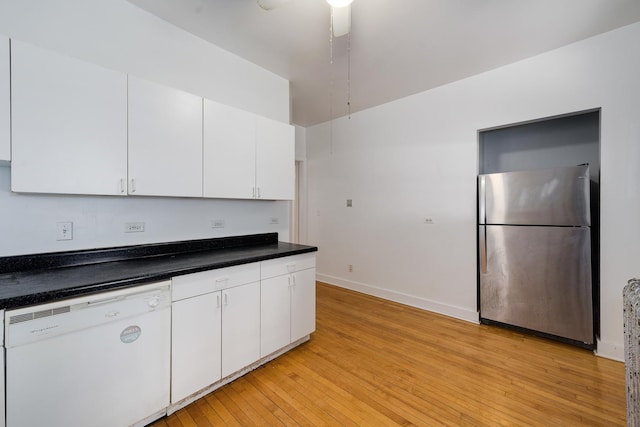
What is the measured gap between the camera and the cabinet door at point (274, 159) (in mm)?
2445

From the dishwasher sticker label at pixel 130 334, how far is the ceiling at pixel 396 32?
86.0 inches

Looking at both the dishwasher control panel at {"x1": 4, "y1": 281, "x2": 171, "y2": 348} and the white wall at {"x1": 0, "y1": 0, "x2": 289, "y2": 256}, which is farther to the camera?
the white wall at {"x1": 0, "y1": 0, "x2": 289, "y2": 256}

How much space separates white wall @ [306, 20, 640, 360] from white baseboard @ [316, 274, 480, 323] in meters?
0.01

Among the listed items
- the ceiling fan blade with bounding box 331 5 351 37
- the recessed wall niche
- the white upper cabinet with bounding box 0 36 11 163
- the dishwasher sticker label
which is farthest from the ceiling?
the dishwasher sticker label

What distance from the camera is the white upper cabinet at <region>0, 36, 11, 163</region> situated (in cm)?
131

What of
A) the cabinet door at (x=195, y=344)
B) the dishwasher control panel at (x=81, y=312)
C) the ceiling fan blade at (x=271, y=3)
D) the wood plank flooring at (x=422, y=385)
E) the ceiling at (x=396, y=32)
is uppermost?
the ceiling at (x=396, y=32)

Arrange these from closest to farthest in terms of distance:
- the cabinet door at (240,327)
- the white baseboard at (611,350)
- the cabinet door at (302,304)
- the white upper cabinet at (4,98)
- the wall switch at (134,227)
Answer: the white upper cabinet at (4,98) → the cabinet door at (240,327) → the wall switch at (134,227) → the white baseboard at (611,350) → the cabinet door at (302,304)

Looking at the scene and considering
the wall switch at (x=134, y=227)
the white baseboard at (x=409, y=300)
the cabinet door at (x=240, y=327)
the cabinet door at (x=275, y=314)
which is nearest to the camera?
the cabinet door at (x=240, y=327)

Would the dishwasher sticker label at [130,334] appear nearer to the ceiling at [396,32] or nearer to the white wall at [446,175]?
the ceiling at [396,32]

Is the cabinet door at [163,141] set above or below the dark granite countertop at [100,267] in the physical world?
above

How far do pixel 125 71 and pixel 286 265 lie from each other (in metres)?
1.91

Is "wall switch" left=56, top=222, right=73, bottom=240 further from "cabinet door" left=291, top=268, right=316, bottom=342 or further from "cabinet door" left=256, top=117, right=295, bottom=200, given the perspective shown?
"cabinet door" left=291, top=268, right=316, bottom=342

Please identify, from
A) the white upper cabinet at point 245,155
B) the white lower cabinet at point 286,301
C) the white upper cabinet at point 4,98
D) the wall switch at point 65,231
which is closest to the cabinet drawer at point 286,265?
the white lower cabinet at point 286,301

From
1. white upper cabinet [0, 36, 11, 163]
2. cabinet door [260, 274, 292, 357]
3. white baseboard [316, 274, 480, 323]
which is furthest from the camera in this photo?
white baseboard [316, 274, 480, 323]
